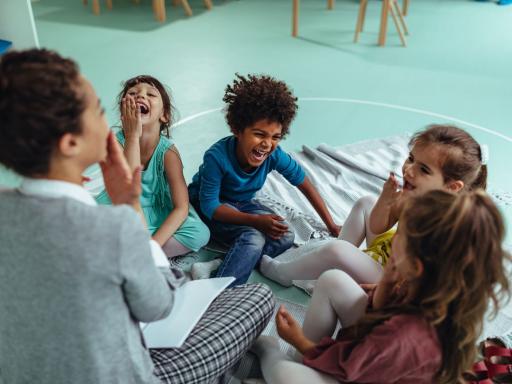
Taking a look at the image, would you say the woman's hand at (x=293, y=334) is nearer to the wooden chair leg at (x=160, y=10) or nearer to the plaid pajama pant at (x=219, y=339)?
the plaid pajama pant at (x=219, y=339)

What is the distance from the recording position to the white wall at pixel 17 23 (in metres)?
3.15

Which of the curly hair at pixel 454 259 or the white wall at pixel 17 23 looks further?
the white wall at pixel 17 23

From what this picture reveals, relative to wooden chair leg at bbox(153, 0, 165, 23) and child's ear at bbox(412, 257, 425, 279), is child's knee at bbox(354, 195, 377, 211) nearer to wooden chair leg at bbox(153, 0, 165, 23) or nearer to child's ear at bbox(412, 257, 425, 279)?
child's ear at bbox(412, 257, 425, 279)

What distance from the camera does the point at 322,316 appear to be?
1.31m

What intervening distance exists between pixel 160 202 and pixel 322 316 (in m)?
0.74

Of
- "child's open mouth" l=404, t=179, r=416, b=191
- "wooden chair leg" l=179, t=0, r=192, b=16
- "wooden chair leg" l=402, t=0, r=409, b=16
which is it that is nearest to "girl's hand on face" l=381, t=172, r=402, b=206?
"child's open mouth" l=404, t=179, r=416, b=191

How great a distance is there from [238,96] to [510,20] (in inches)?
138

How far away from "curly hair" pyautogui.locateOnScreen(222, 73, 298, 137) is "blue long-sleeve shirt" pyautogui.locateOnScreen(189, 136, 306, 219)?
0.30 feet

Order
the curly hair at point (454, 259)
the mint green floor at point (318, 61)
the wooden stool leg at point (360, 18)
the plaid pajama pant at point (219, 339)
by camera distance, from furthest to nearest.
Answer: the wooden stool leg at point (360, 18), the mint green floor at point (318, 61), the plaid pajama pant at point (219, 339), the curly hair at point (454, 259)

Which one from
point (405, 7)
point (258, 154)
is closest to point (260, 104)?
point (258, 154)

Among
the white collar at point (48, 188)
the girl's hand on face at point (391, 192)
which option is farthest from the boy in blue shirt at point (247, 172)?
the white collar at point (48, 188)

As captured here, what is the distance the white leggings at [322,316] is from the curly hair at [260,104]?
61 centimetres

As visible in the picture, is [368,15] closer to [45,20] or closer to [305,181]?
[45,20]

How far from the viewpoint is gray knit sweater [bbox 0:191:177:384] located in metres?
0.79
